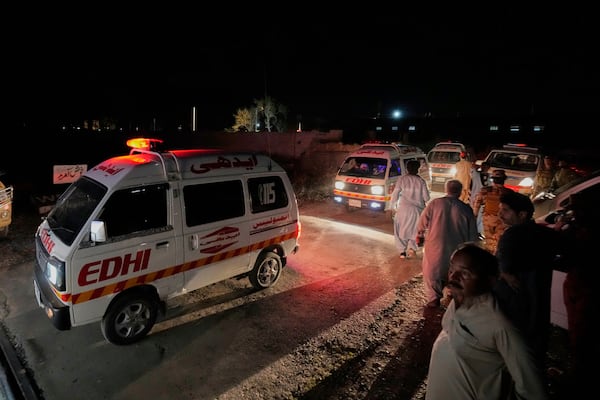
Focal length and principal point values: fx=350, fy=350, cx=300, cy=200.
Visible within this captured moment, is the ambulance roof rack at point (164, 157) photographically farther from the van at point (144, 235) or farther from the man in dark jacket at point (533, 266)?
the man in dark jacket at point (533, 266)

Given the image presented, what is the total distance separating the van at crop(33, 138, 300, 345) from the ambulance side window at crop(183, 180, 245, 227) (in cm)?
1

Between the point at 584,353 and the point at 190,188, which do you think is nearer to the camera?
the point at 584,353

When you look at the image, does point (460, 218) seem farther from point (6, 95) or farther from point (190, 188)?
point (6, 95)

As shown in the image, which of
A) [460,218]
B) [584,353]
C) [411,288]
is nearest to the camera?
[584,353]

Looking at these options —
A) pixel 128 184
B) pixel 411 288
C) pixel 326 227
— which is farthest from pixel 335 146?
pixel 128 184

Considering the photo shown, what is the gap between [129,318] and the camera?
13.2ft

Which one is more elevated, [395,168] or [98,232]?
[395,168]

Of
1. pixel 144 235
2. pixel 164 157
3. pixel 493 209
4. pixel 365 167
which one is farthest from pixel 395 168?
pixel 144 235

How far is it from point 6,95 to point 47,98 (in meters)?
2.90

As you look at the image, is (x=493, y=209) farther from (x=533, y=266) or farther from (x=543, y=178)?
(x=543, y=178)

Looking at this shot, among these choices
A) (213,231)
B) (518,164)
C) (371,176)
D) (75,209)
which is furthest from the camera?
(518,164)

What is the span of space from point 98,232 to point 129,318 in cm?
121

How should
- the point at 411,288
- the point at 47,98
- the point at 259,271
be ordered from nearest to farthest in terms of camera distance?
the point at 259,271 < the point at 411,288 < the point at 47,98

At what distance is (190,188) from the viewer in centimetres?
432
